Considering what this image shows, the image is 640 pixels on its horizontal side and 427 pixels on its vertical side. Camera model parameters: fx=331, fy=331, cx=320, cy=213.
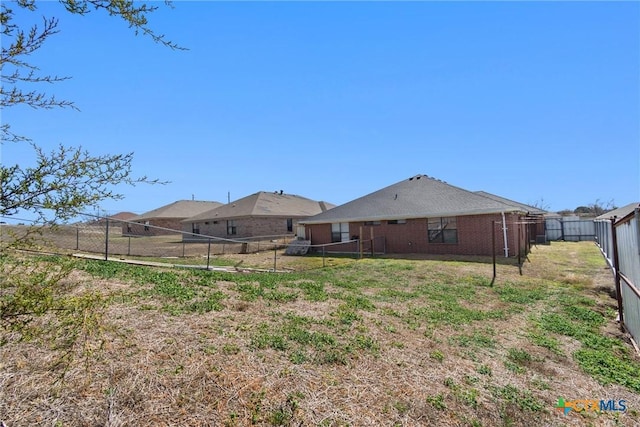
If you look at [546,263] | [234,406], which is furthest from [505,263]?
[234,406]

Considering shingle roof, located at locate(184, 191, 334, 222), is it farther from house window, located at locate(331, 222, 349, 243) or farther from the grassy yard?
the grassy yard

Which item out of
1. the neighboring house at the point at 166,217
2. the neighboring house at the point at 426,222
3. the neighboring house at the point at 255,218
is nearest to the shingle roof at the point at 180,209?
the neighboring house at the point at 166,217

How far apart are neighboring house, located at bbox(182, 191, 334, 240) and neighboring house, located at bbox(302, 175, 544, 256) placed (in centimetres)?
699

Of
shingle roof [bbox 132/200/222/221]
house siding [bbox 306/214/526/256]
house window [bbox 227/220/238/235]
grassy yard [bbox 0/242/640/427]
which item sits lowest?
grassy yard [bbox 0/242/640/427]

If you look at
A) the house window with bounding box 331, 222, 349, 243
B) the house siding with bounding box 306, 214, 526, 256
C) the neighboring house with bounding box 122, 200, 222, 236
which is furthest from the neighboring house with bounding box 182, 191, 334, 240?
the house siding with bounding box 306, 214, 526, 256

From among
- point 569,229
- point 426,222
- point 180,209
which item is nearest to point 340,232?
point 426,222

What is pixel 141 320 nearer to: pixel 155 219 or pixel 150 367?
pixel 150 367

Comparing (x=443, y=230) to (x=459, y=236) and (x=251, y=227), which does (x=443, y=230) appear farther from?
(x=251, y=227)

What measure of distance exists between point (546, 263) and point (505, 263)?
2220mm

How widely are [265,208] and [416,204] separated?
15874 mm

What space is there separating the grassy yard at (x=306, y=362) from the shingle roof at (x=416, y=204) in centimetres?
969

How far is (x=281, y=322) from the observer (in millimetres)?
5383

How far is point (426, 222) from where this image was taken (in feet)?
59.0

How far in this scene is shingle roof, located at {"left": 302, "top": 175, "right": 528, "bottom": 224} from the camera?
16906 millimetres
